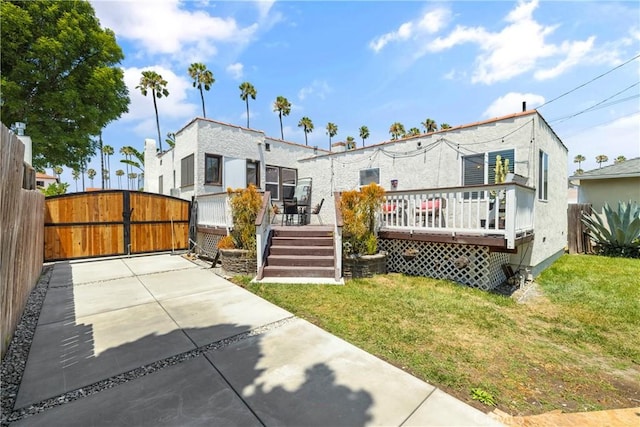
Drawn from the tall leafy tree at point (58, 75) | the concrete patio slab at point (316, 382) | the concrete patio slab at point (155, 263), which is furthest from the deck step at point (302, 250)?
the tall leafy tree at point (58, 75)

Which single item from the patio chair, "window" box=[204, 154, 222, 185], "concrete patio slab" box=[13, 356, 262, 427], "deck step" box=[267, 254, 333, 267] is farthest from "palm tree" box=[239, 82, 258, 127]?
"concrete patio slab" box=[13, 356, 262, 427]

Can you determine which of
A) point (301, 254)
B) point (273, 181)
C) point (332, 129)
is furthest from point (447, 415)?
point (332, 129)

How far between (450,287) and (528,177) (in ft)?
10.9

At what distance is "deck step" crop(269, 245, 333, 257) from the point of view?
6.75 m

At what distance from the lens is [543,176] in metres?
7.18

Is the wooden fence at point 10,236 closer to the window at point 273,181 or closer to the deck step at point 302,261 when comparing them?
the deck step at point 302,261

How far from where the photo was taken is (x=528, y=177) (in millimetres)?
6309

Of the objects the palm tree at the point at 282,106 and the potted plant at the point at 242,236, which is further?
the palm tree at the point at 282,106

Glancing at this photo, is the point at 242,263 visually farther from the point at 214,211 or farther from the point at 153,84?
the point at 153,84

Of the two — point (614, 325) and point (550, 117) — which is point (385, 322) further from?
point (550, 117)

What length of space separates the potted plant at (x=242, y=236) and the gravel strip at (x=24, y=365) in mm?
2897

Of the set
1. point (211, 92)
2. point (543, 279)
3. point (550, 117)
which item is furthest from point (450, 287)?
point (211, 92)

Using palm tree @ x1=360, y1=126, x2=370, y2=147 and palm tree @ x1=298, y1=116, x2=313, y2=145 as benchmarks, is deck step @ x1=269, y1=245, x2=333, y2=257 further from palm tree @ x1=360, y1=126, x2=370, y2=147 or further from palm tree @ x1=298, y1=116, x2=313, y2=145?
palm tree @ x1=360, y1=126, x2=370, y2=147

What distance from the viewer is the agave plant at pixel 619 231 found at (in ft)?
29.3
